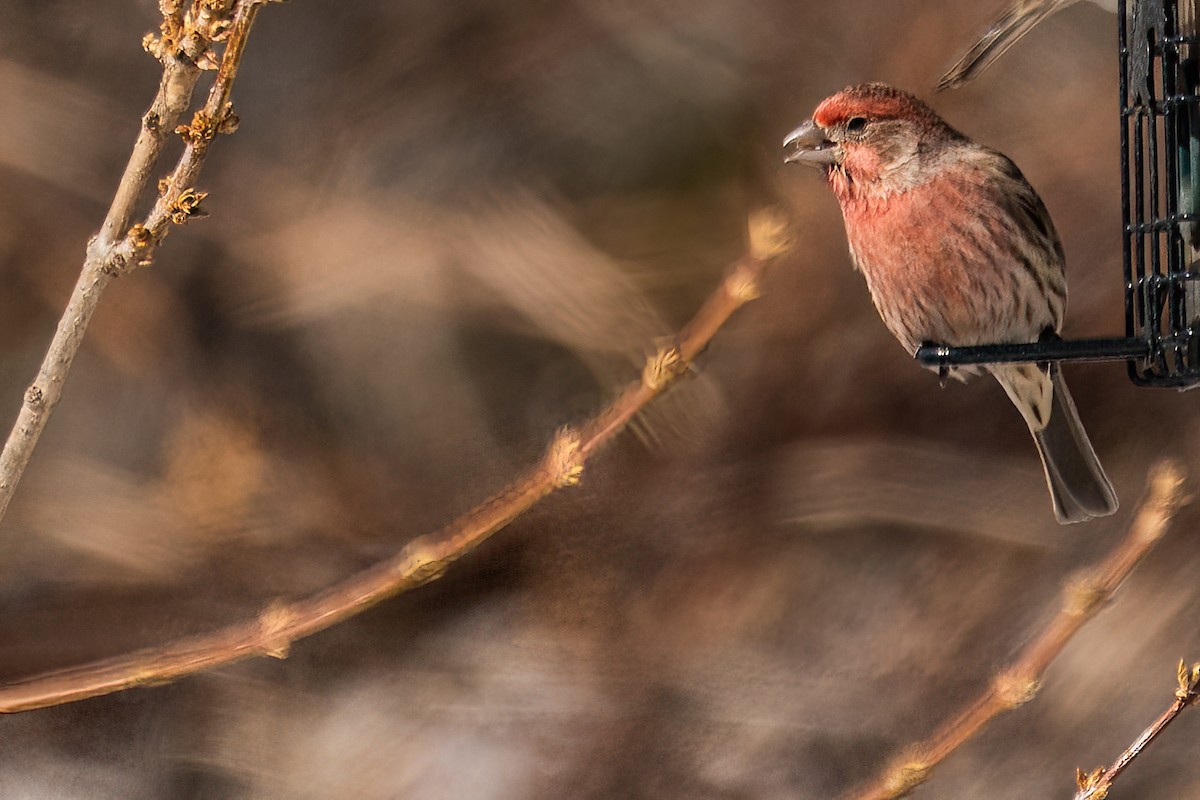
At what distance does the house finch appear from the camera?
296 centimetres

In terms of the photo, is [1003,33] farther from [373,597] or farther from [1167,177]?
[373,597]

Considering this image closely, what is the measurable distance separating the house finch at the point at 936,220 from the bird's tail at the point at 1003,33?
0.14 metres

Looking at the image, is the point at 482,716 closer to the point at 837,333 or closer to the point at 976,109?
the point at 837,333

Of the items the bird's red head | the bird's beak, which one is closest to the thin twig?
the bird's red head

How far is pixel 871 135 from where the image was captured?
117 inches

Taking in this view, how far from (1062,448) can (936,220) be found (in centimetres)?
66

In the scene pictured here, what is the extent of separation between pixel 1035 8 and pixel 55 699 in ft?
7.56

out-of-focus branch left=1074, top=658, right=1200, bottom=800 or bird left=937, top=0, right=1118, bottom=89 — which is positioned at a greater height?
bird left=937, top=0, right=1118, bottom=89

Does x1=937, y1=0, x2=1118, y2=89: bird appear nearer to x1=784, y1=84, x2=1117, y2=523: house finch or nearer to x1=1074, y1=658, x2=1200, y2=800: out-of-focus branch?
x1=784, y1=84, x2=1117, y2=523: house finch

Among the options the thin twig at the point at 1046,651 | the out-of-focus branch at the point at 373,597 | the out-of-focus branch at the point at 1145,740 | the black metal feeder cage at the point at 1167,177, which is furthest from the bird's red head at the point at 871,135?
the out-of-focus branch at the point at 1145,740

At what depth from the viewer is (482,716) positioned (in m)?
4.36

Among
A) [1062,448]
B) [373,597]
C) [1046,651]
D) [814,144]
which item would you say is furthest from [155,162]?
[1062,448]

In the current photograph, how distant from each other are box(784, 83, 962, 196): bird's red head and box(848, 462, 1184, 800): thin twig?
3.00 ft

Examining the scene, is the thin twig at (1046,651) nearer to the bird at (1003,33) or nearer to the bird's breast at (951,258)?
the bird's breast at (951,258)
